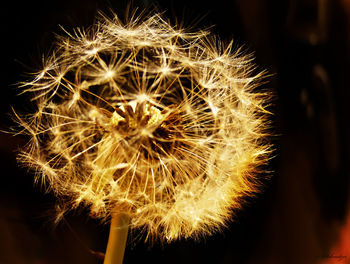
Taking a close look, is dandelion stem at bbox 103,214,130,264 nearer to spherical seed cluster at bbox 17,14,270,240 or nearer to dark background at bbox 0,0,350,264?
spherical seed cluster at bbox 17,14,270,240

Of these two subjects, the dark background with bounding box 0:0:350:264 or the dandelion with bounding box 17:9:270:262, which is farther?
the dark background with bounding box 0:0:350:264

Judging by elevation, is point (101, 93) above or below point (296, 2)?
below

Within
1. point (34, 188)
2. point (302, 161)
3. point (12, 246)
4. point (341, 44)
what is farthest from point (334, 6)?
point (12, 246)

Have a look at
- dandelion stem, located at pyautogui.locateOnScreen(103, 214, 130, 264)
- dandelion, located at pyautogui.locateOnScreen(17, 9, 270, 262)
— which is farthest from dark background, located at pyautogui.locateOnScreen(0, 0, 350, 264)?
dandelion stem, located at pyautogui.locateOnScreen(103, 214, 130, 264)

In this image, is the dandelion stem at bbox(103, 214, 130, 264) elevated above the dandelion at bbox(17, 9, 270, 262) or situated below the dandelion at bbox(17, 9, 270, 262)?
below

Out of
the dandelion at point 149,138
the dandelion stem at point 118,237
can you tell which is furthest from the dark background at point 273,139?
the dandelion stem at point 118,237

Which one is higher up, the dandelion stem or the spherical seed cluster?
the spherical seed cluster

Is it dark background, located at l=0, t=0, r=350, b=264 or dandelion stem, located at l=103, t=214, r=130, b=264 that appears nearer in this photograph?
dandelion stem, located at l=103, t=214, r=130, b=264

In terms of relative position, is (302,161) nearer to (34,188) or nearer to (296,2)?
(296,2)
